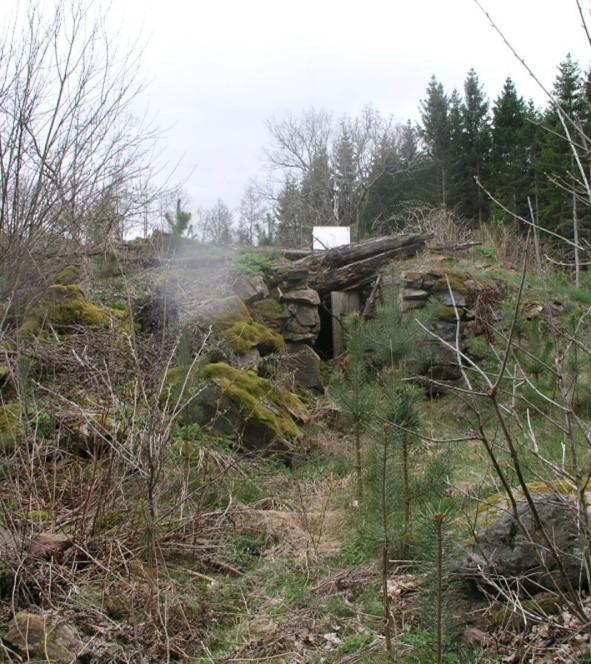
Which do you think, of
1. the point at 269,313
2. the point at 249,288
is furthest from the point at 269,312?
the point at 249,288

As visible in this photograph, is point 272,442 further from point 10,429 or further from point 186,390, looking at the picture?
point 10,429

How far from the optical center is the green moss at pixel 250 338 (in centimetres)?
791

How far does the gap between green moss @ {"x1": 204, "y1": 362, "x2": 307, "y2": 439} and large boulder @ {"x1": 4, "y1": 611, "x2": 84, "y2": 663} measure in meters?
3.01

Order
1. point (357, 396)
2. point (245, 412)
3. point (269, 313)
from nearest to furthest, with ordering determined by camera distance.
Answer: point (357, 396)
point (245, 412)
point (269, 313)

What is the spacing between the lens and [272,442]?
5805 mm

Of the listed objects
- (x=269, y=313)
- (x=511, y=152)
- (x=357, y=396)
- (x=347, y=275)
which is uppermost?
(x=511, y=152)

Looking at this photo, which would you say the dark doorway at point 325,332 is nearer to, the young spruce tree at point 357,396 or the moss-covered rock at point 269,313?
the moss-covered rock at point 269,313

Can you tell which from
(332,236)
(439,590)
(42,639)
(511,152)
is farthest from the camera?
(511,152)

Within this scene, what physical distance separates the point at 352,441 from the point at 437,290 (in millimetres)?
4390

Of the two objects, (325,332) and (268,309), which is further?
(325,332)

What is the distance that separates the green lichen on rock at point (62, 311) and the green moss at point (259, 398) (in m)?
1.36

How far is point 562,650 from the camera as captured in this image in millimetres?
2371

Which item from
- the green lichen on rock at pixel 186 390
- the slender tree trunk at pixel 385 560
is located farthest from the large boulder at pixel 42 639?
the green lichen on rock at pixel 186 390

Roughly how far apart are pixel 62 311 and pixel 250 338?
225cm
